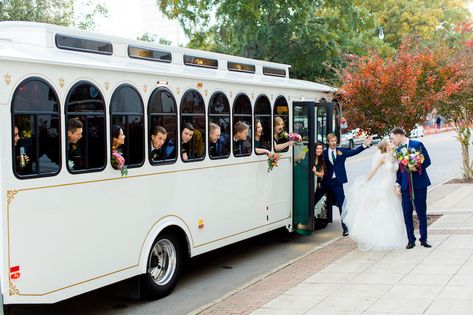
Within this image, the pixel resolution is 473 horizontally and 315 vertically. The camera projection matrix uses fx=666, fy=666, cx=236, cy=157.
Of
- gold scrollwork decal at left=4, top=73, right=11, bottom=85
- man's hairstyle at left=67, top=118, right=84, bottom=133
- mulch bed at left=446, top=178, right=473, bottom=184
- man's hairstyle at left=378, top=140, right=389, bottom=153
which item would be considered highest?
gold scrollwork decal at left=4, top=73, right=11, bottom=85

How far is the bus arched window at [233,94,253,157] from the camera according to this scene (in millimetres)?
9555

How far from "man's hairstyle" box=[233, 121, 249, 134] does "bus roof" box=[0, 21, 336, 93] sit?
61cm

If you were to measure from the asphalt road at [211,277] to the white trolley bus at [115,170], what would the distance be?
337 mm

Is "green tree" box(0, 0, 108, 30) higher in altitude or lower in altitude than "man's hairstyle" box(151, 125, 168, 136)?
higher

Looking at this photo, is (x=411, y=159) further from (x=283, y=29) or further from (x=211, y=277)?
(x=283, y=29)

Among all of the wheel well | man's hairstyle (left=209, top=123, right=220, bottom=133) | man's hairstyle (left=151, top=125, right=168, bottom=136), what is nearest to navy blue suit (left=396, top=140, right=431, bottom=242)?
man's hairstyle (left=209, top=123, right=220, bottom=133)

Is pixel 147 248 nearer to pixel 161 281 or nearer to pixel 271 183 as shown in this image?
pixel 161 281

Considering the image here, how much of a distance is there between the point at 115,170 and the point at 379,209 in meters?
4.61

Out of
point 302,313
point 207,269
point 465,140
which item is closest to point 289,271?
point 207,269

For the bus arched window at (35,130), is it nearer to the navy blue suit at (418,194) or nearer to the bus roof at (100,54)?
the bus roof at (100,54)

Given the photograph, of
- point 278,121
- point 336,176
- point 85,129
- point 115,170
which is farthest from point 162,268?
point 336,176

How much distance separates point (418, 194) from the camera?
9719mm

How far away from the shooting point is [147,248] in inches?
302

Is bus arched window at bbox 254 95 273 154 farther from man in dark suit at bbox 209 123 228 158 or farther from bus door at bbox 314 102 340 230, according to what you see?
bus door at bbox 314 102 340 230
